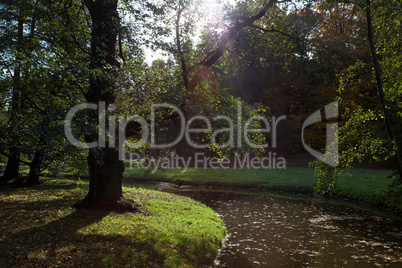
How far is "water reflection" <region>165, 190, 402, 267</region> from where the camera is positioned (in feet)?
32.2

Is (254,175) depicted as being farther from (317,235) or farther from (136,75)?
(136,75)

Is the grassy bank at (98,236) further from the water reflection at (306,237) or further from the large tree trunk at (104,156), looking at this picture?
the water reflection at (306,237)

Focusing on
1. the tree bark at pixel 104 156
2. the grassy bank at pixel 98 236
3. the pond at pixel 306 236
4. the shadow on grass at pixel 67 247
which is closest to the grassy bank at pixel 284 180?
the pond at pixel 306 236

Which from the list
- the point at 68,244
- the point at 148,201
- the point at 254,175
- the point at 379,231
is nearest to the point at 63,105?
the point at 68,244

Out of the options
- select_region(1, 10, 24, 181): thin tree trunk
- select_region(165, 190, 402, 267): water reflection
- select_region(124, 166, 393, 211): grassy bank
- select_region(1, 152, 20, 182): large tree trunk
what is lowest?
select_region(165, 190, 402, 267): water reflection

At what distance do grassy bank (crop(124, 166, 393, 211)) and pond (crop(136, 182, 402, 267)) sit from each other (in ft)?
10.4

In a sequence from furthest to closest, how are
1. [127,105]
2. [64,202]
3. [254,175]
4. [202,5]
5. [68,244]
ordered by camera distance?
[254,175] < [202,5] < [64,202] < [127,105] < [68,244]

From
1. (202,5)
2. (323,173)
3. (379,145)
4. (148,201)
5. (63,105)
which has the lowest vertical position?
(148,201)

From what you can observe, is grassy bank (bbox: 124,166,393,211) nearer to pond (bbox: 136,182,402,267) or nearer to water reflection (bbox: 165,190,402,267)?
pond (bbox: 136,182,402,267)

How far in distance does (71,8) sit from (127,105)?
16.2ft

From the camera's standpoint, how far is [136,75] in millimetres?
10883

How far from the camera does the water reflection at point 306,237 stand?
32.2ft

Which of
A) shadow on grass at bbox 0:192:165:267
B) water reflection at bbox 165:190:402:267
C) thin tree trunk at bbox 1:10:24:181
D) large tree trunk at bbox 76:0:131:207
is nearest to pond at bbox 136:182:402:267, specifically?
water reflection at bbox 165:190:402:267

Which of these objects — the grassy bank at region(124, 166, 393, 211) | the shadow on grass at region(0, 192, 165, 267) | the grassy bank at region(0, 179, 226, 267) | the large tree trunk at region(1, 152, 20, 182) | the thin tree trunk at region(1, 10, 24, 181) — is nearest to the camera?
the shadow on grass at region(0, 192, 165, 267)
